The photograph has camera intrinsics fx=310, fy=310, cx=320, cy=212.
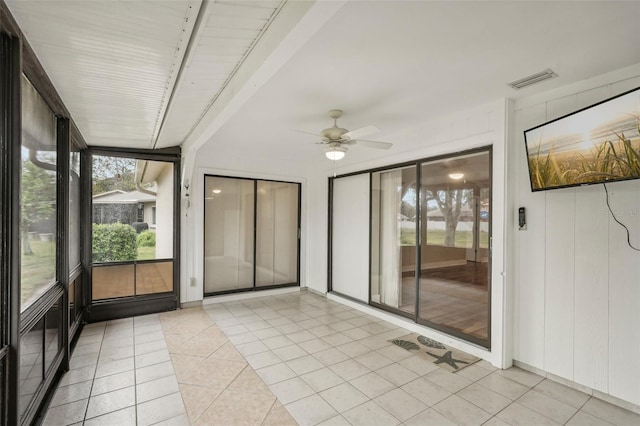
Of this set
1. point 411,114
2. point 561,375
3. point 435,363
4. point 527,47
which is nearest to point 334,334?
point 435,363

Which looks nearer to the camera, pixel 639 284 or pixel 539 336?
pixel 639 284

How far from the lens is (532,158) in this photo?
2.75m

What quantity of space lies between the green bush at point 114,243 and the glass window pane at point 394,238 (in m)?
3.68

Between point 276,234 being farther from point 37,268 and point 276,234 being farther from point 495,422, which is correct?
point 495,422

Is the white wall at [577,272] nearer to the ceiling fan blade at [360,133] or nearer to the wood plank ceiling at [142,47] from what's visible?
the ceiling fan blade at [360,133]

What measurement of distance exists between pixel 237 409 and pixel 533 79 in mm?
3638

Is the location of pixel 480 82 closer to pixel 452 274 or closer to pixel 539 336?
pixel 539 336

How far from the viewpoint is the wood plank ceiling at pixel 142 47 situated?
150 cm

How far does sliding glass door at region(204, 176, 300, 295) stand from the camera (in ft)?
17.9

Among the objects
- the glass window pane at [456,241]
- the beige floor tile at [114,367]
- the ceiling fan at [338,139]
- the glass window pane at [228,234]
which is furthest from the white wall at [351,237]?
the beige floor tile at [114,367]

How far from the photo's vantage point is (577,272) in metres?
2.73

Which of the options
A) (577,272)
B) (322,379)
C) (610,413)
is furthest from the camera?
(322,379)

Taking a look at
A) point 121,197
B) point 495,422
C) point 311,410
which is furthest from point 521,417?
point 121,197

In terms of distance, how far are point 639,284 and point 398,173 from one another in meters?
2.73
